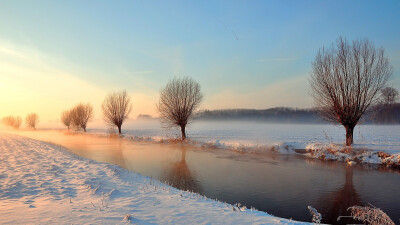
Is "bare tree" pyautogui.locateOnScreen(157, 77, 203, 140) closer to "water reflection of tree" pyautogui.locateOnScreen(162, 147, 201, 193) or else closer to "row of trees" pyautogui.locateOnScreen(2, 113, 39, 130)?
→ "water reflection of tree" pyautogui.locateOnScreen(162, 147, 201, 193)

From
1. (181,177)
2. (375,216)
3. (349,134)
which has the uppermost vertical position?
(349,134)

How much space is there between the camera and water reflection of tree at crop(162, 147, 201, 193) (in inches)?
462

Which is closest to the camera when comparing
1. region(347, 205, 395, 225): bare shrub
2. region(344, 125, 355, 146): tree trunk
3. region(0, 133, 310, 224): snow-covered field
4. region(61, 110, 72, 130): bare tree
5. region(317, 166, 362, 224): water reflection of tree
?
region(347, 205, 395, 225): bare shrub

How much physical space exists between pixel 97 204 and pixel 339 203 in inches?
358

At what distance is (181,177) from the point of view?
13859 millimetres

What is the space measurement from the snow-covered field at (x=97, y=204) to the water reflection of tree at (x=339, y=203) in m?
2.93

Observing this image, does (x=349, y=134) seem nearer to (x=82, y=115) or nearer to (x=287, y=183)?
(x=287, y=183)

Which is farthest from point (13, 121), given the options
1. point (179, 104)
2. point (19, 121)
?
point (179, 104)

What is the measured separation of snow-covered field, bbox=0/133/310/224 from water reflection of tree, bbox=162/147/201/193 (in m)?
1.90

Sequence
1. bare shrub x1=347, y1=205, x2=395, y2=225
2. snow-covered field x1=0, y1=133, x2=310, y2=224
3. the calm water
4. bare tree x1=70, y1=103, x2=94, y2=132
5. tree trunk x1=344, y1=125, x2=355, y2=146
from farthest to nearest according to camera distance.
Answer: bare tree x1=70, y1=103, x2=94, y2=132 → tree trunk x1=344, y1=125, x2=355, y2=146 → the calm water → snow-covered field x1=0, y1=133, x2=310, y2=224 → bare shrub x1=347, y1=205, x2=395, y2=225

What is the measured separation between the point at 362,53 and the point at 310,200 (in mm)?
18601

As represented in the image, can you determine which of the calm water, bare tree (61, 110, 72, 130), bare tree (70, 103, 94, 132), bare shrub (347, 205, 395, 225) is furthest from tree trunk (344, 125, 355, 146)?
bare tree (61, 110, 72, 130)

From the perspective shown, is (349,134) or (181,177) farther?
(349,134)

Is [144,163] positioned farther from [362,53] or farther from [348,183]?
[362,53]
